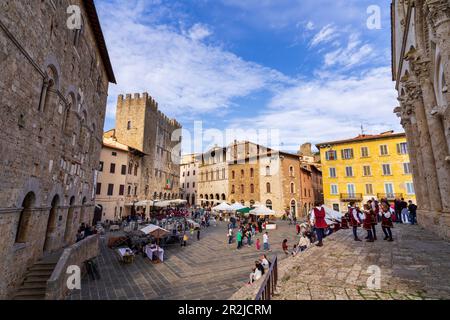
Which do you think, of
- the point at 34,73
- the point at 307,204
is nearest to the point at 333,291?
the point at 34,73

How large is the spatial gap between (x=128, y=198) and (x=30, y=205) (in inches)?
881

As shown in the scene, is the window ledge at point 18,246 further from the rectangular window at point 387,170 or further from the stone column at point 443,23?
the rectangular window at point 387,170

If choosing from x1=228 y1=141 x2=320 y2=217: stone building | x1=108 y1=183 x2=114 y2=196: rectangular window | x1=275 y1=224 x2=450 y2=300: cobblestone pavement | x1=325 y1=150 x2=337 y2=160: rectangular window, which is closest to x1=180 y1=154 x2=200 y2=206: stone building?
x1=228 y1=141 x2=320 y2=217: stone building

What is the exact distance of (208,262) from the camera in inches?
459

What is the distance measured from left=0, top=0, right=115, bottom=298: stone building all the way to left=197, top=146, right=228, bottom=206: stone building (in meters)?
28.1

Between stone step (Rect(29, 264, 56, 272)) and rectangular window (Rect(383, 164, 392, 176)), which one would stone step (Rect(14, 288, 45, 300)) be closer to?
stone step (Rect(29, 264, 56, 272))

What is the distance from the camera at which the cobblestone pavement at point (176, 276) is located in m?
7.77

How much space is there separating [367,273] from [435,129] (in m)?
7.88

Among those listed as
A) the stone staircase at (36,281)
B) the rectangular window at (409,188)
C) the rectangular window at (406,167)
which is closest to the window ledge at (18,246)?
the stone staircase at (36,281)

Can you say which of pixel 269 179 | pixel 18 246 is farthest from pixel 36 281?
pixel 269 179

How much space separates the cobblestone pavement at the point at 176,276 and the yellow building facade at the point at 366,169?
21274mm

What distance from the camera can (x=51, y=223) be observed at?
10594 mm

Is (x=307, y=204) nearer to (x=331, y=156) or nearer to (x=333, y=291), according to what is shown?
(x=331, y=156)

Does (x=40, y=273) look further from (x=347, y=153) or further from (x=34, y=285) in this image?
(x=347, y=153)
